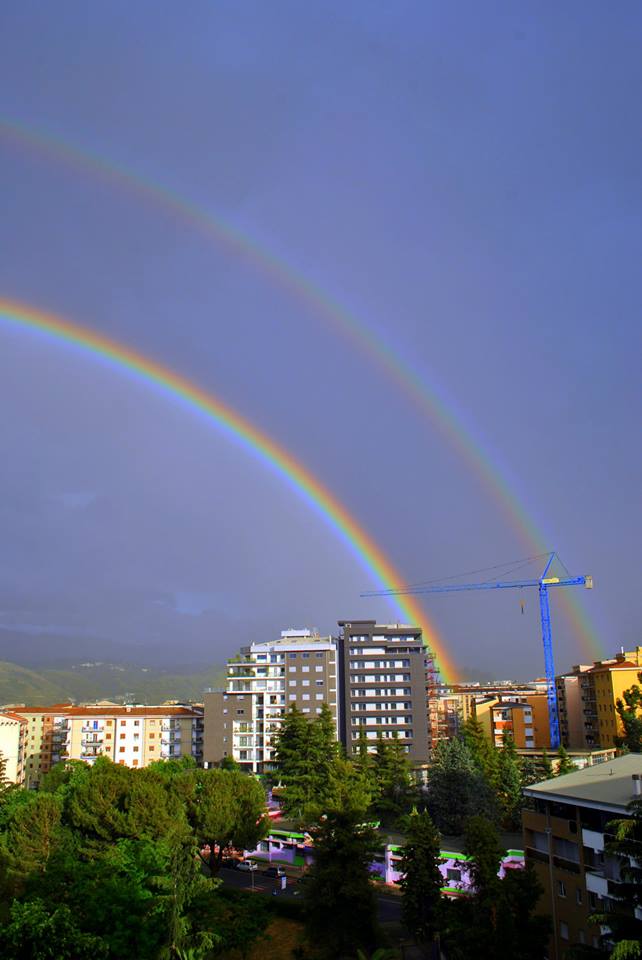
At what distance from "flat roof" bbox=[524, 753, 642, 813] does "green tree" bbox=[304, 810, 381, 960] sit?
6536 mm

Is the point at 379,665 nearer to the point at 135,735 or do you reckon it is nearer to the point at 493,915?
the point at 135,735

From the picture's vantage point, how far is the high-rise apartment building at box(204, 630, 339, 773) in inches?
2886

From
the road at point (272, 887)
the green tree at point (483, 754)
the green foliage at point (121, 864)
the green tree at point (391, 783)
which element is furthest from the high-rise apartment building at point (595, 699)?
the green foliage at point (121, 864)

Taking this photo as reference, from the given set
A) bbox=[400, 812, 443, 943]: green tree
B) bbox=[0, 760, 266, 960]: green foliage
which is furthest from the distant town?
bbox=[400, 812, 443, 943]: green tree

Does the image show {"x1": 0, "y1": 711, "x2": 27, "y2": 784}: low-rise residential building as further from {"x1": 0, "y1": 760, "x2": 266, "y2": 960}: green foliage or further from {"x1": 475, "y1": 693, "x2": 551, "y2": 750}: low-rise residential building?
{"x1": 475, "y1": 693, "x2": 551, "y2": 750}: low-rise residential building

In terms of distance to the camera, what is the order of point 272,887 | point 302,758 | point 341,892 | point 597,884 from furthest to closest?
point 302,758
point 272,887
point 341,892
point 597,884

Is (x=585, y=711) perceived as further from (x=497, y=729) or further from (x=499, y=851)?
(x=499, y=851)

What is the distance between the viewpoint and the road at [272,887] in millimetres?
33156

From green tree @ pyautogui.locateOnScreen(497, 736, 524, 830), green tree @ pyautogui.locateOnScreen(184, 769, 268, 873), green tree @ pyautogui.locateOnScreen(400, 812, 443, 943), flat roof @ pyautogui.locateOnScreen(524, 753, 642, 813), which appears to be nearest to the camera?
flat roof @ pyautogui.locateOnScreen(524, 753, 642, 813)

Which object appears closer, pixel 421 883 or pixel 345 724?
pixel 421 883

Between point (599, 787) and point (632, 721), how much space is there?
2890 centimetres

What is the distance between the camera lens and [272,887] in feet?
129

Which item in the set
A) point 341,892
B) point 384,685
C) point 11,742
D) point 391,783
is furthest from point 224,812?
point 11,742

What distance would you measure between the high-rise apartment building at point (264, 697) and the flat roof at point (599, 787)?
48688 millimetres
